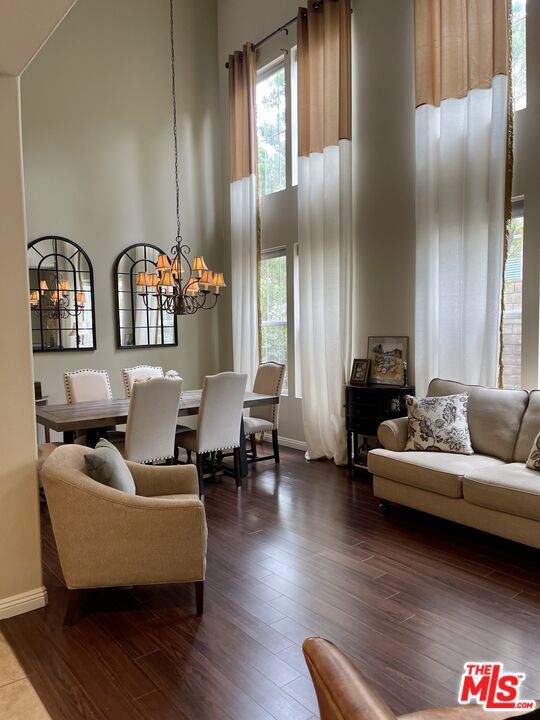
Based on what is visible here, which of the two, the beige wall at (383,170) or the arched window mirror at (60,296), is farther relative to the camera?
the arched window mirror at (60,296)

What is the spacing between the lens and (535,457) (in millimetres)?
3391

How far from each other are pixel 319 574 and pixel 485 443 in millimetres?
1639

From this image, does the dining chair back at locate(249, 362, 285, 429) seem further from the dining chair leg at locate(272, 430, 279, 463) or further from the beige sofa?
the beige sofa

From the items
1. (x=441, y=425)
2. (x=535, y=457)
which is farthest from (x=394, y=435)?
(x=535, y=457)

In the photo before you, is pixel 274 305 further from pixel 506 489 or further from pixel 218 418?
pixel 506 489

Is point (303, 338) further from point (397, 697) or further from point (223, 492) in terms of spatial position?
point (397, 697)

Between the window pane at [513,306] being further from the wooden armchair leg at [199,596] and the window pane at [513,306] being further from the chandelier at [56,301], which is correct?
the chandelier at [56,301]

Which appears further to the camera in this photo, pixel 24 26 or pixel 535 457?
pixel 535 457

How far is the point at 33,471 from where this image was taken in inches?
106

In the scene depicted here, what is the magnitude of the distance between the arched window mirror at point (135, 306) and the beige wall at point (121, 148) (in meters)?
0.11

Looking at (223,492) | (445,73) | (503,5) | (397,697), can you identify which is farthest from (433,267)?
(397,697)

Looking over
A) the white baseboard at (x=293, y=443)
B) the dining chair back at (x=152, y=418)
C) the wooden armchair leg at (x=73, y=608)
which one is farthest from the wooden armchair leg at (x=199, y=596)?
the white baseboard at (x=293, y=443)

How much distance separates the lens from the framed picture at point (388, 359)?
498cm

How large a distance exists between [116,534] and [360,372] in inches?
127
